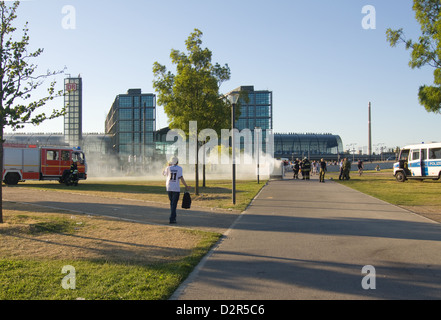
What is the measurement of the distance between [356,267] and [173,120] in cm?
1463

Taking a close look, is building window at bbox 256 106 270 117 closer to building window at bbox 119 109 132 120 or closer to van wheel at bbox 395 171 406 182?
building window at bbox 119 109 132 120

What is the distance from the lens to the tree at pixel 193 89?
61.2 ft

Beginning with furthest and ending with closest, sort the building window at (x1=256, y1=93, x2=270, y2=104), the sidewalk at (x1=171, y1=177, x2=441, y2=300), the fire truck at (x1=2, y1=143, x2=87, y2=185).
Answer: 1. the building window at (x1=256, y1=93, x2=270, y2=104)
2. the fire truck at (x1=2, y1=143, x2=87, y2=185)
3. the sidewalk at (x1=171, y1=177, x2=441, y2=300)

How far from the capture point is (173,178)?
10445mm

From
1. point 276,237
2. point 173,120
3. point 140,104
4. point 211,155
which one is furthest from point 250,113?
point 276,237

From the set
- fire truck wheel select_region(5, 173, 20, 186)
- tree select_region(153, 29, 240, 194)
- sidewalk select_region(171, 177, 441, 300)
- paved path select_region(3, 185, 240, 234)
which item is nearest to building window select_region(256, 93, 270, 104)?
fire truck wheel select_region(5, 173, 20, 186)

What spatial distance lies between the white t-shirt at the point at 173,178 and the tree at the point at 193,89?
7.88 meters

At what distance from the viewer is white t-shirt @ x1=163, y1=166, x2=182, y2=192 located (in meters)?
10.4

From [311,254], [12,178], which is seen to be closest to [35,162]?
[12,178]

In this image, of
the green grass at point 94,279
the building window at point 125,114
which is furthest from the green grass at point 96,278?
the building window at point 125,114

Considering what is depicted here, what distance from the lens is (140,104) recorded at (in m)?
87.1

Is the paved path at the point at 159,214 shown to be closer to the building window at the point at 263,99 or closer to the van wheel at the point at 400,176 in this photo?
the van wheel at the point at 400,176

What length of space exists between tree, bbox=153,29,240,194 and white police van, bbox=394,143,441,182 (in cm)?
1692

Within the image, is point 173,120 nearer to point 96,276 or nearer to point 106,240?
point 106,240
